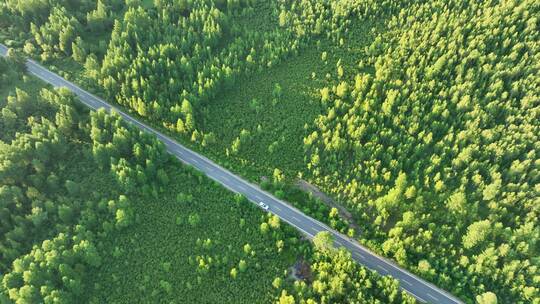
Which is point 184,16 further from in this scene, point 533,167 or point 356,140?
point 533,167

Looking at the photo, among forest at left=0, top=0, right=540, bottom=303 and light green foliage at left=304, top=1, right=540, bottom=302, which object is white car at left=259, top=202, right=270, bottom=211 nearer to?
forest at left=0, top=0, right=540, bottom=303

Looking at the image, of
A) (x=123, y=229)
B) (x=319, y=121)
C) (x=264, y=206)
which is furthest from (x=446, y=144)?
(x=123, y=229)

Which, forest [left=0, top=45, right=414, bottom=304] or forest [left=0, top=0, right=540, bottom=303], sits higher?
forest [left=0, top=0, right=540, bottom=303]

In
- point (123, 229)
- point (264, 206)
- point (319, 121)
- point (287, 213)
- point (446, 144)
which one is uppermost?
point (446, 144)

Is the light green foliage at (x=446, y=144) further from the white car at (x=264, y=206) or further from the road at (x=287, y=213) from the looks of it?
the white car at (x=264, y=206)

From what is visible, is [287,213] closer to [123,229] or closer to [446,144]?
[123,229]

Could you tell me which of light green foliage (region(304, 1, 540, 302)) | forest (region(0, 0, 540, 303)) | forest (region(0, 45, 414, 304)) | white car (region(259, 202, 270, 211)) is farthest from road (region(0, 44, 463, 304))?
forest (region(0, 45, 414, 304))
